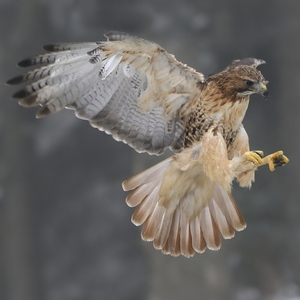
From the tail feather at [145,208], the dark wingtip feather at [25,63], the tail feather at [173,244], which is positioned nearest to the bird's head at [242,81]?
the tail feather at [145,208]

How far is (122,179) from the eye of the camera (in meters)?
8.00

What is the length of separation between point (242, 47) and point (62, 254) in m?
2.53

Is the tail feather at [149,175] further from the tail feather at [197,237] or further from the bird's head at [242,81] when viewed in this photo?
the bird's head at [242,81]

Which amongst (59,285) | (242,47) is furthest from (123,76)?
(59,285)

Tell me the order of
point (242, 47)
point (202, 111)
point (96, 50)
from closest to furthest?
1. point (96, 50)
2. point (202, 111)
3. point (242, 47)

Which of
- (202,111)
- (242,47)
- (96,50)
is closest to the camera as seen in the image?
(96,50)

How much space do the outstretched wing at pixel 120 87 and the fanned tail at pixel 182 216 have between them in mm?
231

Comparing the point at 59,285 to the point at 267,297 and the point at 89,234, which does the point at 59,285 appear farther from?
the point at 267,297

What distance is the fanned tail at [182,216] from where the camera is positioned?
4871 millimetres

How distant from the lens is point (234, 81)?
4625 mm

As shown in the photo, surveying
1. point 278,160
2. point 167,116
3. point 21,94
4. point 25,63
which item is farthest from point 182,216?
point 25,63

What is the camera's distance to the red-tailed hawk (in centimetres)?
453

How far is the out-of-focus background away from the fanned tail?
113 inches

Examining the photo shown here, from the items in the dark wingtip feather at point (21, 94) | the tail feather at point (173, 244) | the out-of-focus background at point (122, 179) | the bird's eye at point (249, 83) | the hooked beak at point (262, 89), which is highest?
the out-of-focus background at point (122, 179)
